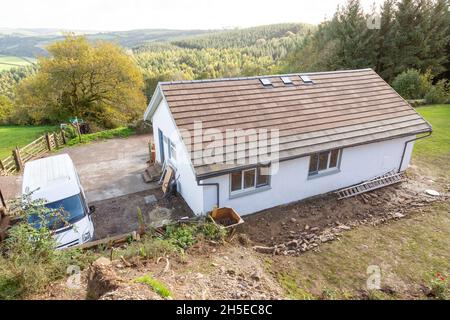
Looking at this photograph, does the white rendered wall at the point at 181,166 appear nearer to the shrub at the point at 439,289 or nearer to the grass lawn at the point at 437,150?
the shrub at the point at 439,289

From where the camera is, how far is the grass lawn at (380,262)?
7.16 meters

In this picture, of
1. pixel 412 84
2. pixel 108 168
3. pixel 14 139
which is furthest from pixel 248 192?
pixel 412 84

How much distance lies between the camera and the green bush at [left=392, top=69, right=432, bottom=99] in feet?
90.3

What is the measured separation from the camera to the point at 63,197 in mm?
9188

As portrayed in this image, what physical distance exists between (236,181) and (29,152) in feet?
50.0

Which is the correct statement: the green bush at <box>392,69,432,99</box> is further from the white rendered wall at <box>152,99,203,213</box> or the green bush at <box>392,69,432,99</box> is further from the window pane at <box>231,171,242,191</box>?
the white rendered wall at <box>152,99,203,213</box>

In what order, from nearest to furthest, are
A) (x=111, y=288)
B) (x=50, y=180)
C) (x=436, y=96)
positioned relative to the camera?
(x=111, y=288) < (x=50, y=180) < (x=436, y=96)

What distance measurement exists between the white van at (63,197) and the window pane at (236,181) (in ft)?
17.5

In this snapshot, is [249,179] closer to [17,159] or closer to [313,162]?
[313,162]

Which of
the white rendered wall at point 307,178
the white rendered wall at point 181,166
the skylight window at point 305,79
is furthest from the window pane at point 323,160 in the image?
the white rendered wall at point 181,166

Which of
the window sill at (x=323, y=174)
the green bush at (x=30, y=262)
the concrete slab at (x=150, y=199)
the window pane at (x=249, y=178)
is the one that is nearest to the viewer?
the green bush at (x=30, y=262)

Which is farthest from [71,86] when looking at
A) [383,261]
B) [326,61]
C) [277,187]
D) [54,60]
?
[383,261]

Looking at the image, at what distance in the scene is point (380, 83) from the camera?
1540cm
